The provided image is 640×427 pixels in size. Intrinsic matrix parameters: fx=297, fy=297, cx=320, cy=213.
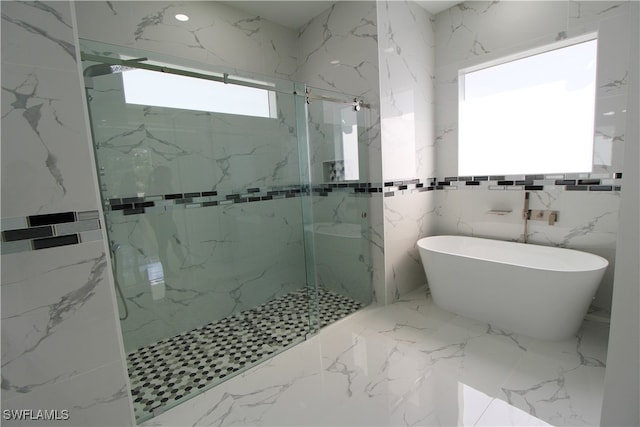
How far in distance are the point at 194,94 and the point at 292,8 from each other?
1381 millimetres

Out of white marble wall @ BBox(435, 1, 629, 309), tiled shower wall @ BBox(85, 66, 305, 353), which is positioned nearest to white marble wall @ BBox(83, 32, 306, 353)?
tiled shower wall @ BBox(85, 66, 305, 353)

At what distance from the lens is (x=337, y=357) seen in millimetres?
2105

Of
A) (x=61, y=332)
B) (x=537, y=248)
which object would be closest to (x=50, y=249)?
(x=61, y=332)

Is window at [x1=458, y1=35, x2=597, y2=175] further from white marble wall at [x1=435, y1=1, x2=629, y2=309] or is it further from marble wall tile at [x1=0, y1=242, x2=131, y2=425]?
marble wall tile at [x1=0, y1=242, x2=131, y2=425]

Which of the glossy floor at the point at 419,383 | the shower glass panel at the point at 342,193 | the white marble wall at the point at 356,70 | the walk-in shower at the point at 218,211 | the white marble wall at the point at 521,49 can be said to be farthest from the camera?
the shower glass panel at the point at 342,193

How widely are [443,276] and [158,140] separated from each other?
8.47 ft

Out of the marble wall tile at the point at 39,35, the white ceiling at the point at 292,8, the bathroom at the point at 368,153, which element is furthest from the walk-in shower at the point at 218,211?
the white ceiling at the point at 292,8

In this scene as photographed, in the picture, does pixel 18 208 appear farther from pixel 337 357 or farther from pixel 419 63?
pixel 419 63

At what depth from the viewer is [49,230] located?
1222 millimetres

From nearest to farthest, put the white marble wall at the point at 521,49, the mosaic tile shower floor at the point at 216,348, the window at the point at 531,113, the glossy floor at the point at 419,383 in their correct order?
the glossy floor at the point at 419,383, the mosaic tile shower floor at the point at 216,348, the white marble wall at the point at 521,49, the window at the point at 531,113

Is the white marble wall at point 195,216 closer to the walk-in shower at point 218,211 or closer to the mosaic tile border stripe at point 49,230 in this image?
the walk-in shower at point 218,211

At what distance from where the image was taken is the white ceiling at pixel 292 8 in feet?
9.14

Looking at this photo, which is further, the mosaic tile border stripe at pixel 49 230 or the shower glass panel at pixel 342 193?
the shower glass panel at pixel 342 193

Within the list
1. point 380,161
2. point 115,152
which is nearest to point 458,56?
point 380,161
